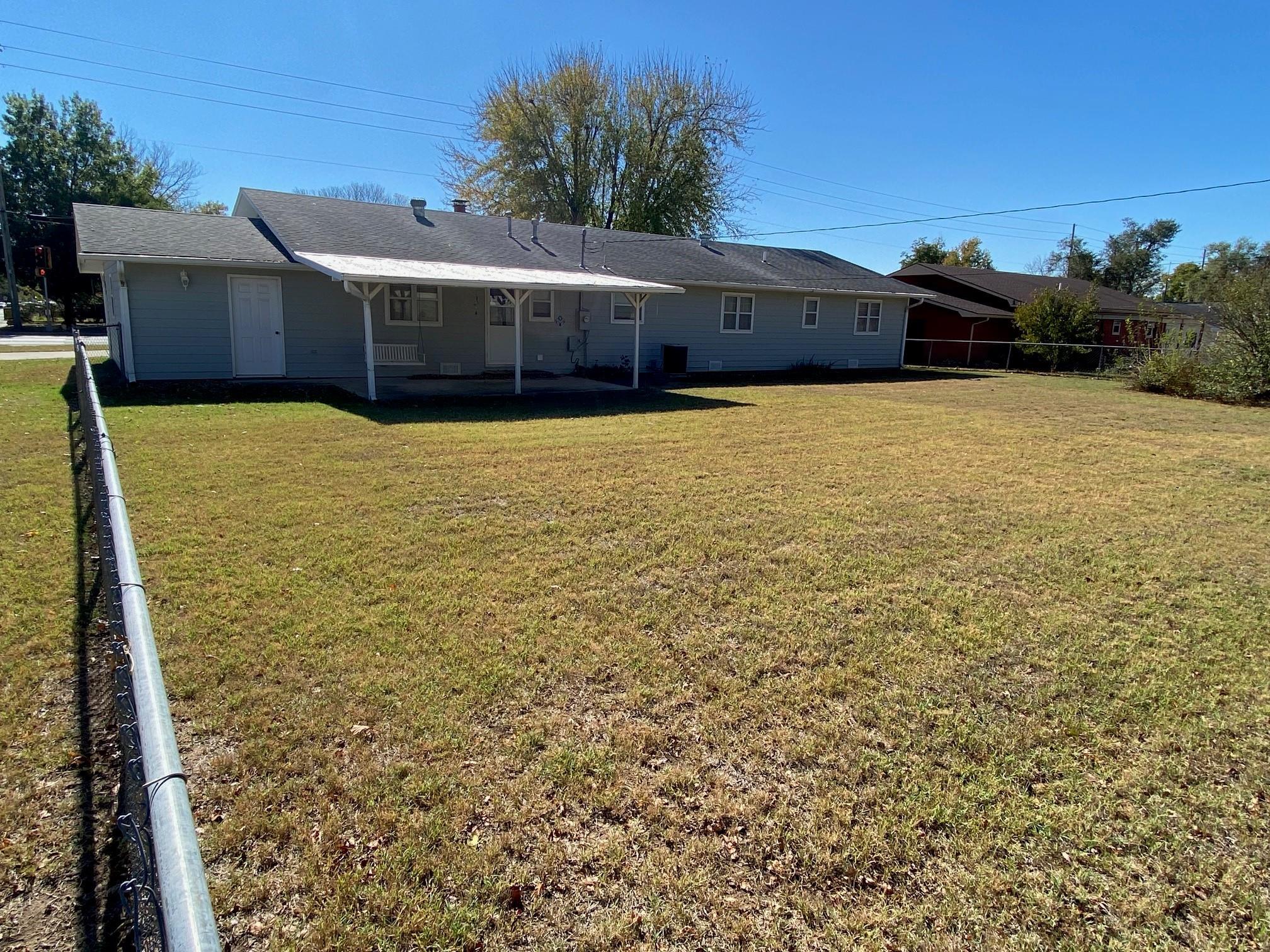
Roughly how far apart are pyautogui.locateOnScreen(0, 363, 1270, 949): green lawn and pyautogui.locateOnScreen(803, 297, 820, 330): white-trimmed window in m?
15.6

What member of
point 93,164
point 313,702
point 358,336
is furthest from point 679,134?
point 313,702

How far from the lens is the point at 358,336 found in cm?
1530

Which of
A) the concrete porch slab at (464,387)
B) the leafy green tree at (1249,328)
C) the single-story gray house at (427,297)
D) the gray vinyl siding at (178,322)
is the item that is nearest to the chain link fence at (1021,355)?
the leafy green tree at (1249,328)

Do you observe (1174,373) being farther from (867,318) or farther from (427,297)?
(427,297)

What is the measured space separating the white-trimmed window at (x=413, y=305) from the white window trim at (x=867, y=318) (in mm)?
13806

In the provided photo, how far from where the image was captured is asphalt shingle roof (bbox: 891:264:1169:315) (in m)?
30.0

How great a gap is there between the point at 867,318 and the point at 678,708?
22634mm

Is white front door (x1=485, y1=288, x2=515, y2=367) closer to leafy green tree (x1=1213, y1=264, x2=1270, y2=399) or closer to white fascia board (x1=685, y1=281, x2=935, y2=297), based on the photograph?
white fascia board (x1=685, y1=281, x2=935, y2=297)

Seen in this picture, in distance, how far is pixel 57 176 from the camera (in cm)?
3759

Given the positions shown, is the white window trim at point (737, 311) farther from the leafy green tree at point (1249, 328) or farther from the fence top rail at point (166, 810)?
the fence top rail at point (166, 810)

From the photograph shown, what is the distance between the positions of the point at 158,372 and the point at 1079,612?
1507 centimetres

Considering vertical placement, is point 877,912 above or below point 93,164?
below

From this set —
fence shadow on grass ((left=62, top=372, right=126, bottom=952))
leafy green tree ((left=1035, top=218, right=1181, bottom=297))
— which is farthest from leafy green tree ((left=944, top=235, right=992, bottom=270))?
fence shadow on grass ((left=62, top=372, right=126, bottom=952))

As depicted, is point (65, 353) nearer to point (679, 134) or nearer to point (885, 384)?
point (885, 384)
